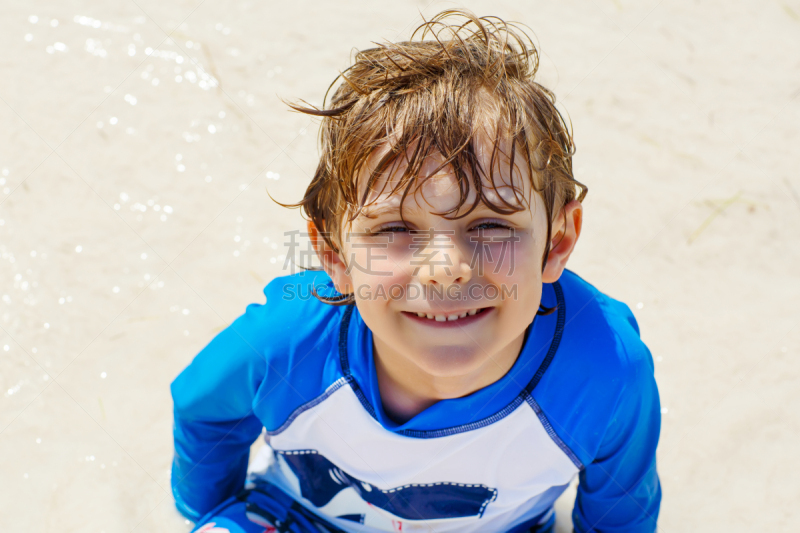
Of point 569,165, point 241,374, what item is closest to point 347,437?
point 241,374

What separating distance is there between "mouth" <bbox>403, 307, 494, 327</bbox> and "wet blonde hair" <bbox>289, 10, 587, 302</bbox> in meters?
0.19

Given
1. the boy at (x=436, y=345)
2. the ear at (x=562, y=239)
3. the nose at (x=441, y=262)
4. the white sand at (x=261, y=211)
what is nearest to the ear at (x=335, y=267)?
the boy at (x=436, y=345)

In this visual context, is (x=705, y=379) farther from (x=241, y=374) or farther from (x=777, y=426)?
(x=241, y=374)

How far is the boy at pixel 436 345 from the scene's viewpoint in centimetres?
133

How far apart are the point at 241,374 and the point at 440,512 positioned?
563mm

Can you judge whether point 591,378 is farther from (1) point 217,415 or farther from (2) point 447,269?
(1) point 217,415

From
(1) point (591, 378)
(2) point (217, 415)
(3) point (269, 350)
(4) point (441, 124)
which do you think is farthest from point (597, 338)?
(2) point (217, 415)

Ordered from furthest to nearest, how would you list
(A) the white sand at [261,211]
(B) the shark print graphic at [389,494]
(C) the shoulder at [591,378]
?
(A) the white sand at [261,211] → (B) the shark print graphic at [389,494] → (C) the shoulder at [591,378]

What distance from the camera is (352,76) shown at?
1521 millimetres

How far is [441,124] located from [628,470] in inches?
34.9

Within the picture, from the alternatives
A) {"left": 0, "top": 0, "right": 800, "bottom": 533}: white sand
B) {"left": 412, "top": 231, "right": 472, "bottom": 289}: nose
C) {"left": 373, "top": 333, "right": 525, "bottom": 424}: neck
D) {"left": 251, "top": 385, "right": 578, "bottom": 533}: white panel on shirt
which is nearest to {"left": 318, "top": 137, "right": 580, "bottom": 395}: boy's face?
{"left": 412, "top": 231, "right": 472, "bottom": 289}: nose

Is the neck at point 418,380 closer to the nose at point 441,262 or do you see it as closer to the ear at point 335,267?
the ear at point 335,267

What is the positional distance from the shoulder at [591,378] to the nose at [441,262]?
0.34 metres

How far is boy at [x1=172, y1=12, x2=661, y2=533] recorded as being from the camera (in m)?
1.33
